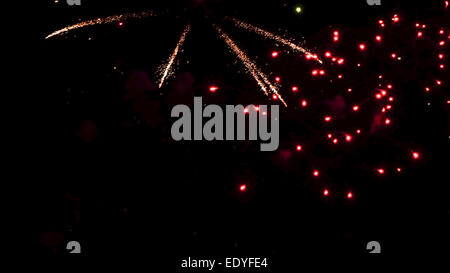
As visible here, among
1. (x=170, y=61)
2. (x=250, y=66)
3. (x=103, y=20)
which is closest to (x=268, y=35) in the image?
(x=250, y=66)

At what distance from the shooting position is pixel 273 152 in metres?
2.48

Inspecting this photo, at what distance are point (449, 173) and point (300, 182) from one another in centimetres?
114

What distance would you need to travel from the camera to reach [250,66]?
8.33 feet

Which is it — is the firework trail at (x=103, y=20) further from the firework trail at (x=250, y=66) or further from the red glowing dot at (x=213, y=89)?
the red glowing dot at (x=213, y=89)

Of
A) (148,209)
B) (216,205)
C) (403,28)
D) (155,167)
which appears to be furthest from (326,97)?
(148,209)

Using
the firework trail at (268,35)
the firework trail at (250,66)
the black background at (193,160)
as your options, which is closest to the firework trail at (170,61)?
the black background at (193,160)

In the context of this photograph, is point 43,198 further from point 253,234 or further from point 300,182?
point 300,182

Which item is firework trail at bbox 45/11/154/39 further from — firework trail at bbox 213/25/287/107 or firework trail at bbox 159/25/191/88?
firework trail at bbox 213/25/287/107

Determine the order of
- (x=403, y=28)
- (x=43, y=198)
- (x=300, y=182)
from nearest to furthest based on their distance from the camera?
(x=43, y=198) < (x=300, y=182) < (x=403, y=28)

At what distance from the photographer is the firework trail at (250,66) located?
2.52 meters

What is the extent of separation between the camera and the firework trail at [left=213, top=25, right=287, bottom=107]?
8.25 feet

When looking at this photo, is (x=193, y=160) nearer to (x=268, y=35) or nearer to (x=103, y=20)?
(x=268, y=35)

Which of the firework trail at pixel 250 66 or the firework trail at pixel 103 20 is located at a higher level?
the firework trail at pixel 103 20
